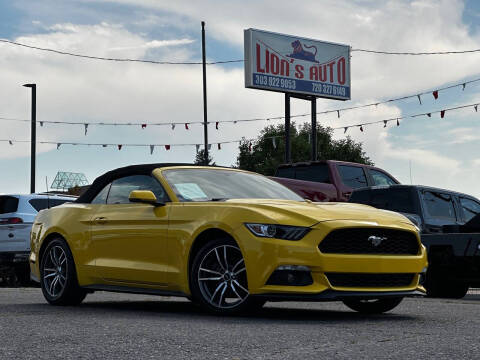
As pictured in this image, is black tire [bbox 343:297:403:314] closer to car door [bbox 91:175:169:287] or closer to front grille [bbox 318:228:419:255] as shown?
front grille [bbox 318:228:419:255]

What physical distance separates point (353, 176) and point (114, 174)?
30.7 ft

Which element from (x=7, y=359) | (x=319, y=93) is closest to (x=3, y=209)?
(x=7, y=359)

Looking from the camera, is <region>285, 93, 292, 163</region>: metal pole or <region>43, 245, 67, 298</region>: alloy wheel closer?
<region>43, 245, 67, 298</region>: alloy wheel

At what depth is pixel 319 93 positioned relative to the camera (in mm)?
36875

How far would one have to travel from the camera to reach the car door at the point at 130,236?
28.2 ft

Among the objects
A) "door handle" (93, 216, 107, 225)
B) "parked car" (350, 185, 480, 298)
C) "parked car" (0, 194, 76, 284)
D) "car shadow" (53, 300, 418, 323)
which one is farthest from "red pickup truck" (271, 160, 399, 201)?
"door handle" (93, 216, 107, 225)

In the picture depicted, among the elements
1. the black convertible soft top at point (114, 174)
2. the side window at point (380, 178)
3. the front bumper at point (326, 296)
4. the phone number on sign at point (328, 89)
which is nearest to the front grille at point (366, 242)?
the front bumper at point (326, 296)

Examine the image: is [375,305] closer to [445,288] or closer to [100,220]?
[100,220]

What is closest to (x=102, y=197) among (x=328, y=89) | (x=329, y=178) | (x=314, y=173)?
(x=329, y=178)

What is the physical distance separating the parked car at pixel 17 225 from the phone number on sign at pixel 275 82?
18024 mm

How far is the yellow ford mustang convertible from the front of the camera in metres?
7.62

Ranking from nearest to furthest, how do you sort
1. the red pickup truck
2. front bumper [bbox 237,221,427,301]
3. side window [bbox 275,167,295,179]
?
front bumper [bbox 237,221,427,301] → the red pickup truck → side window [bbox 275,167,295,179]

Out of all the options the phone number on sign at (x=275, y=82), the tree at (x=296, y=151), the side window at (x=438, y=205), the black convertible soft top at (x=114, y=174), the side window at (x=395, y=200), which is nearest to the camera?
the black convertible soft top at (x=114, y=174)

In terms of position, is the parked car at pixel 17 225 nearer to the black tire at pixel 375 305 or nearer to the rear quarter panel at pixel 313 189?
the rear quarter panel at pixel 313 189
